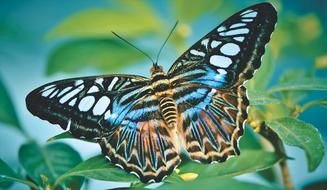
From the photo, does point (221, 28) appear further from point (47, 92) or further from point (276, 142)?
point (47, 92)

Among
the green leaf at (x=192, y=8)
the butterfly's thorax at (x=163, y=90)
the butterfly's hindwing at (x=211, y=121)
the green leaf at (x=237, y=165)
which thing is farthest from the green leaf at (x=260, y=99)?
the green leaf at (x=192, y=8)

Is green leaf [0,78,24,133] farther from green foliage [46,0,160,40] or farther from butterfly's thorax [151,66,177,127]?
butterfly's thorax [151,66,177,127]

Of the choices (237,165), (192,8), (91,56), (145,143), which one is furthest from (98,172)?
(192,8)

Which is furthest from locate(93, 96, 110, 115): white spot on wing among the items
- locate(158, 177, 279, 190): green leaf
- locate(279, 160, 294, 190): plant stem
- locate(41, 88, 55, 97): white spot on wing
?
locate(158, 177, 279, 190): green leaf

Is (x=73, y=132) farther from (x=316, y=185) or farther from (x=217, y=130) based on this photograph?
(x=316, y=185)

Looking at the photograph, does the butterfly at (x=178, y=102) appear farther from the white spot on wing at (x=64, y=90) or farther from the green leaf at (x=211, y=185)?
the green leaf at (x=211, y=185)

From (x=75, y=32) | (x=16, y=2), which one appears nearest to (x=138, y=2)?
(x=75, y=32)
